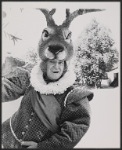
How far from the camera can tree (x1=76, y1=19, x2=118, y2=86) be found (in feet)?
4.41

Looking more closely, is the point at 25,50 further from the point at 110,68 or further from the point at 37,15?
the point at 110,68

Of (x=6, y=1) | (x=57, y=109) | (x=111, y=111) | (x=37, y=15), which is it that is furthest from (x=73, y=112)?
(x=6, y=1)

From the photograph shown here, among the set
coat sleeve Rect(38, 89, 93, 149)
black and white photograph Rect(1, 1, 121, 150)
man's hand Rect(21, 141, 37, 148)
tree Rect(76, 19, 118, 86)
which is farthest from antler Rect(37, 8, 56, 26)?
man's hand Rect(21, 141, 37, 148)

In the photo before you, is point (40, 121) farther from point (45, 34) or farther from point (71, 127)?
point (45, 34)

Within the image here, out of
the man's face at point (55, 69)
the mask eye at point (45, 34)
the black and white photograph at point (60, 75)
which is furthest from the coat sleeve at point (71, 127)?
the mask eye at point (45, 34)

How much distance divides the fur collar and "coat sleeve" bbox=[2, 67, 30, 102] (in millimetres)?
39

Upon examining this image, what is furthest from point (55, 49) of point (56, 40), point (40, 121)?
point (40, 121)

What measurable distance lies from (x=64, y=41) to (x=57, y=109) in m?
0.27

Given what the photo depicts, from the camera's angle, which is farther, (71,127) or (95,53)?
(95,53)

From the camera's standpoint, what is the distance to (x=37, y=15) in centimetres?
131

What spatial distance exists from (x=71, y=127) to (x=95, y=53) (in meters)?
0.34

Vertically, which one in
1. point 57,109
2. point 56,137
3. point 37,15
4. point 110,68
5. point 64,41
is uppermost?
point 37,15

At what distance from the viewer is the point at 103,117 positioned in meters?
1.35

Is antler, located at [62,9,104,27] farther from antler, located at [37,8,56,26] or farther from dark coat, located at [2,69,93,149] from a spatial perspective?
dark coat, located at [2,69,93,149]
